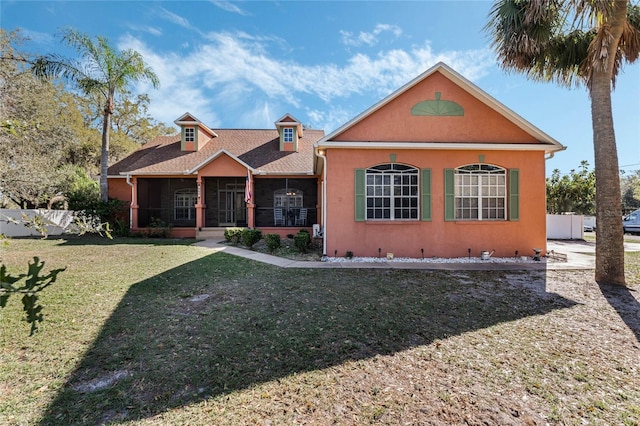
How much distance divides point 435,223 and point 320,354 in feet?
24.4

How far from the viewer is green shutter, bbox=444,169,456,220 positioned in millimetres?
9773

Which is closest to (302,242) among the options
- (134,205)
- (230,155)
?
(230,155)

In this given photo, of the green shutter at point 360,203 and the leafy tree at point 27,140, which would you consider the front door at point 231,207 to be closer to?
the leafy tree at point 27,140

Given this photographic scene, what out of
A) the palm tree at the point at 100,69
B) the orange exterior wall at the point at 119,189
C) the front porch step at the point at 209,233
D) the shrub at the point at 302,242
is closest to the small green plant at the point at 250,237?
the shrub at the point at 302,242

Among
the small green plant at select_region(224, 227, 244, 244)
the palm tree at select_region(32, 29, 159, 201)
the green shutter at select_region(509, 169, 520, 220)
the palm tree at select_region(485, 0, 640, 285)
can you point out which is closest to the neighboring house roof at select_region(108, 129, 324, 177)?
the palm tree at select_region(32, 29, 159, 201)

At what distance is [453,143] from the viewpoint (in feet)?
31.6

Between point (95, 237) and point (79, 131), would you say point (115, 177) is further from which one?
point (79, 131)

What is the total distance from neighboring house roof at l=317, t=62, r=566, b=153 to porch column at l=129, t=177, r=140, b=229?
38.9 feet

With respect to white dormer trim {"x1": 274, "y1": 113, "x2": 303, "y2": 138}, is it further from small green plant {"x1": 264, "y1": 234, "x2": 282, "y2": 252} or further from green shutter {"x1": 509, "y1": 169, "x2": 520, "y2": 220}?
green shutter {"x1": 509, "y1": 169, "x2": 520, "y2": 220}

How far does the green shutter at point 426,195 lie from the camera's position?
9727 mm

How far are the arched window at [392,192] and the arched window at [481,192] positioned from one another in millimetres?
1537

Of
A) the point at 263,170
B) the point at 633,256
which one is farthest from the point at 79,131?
the point at 633,256

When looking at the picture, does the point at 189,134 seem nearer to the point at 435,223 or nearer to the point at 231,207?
the point at 231,207

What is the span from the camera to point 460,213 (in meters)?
9.99
